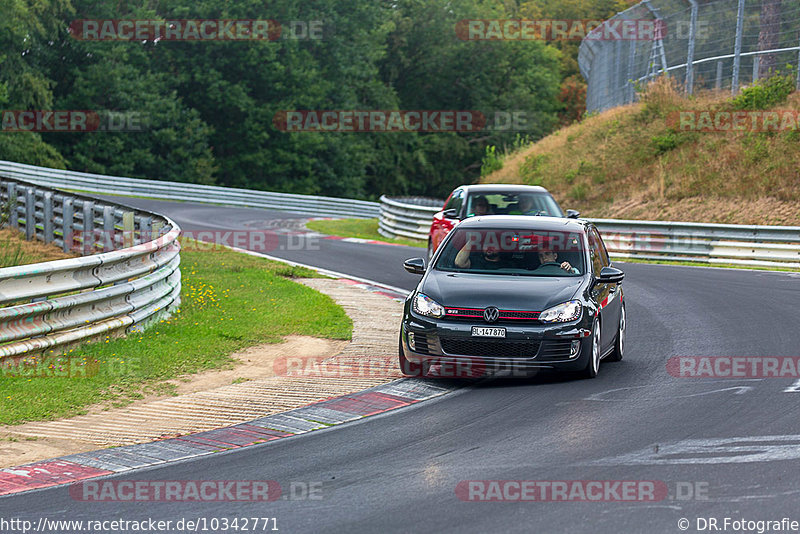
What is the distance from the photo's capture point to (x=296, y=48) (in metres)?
66.1

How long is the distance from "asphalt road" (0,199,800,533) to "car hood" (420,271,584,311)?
796 mm

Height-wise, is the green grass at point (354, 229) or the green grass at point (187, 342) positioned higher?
the green grass at point (187, 342)

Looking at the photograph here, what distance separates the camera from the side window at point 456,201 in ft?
59.2

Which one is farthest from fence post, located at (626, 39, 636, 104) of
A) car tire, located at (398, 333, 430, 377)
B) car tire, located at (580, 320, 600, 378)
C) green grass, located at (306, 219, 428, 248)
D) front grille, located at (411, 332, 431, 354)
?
front grille, located at (411, 332, 431, 354)

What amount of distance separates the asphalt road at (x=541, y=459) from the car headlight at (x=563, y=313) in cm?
64

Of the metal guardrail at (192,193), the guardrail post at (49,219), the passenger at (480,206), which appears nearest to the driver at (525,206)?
the passenger at (480,206)

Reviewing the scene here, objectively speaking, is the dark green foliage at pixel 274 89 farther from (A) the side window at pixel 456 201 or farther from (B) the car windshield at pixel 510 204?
(B) the car windshield at pixel 510 204

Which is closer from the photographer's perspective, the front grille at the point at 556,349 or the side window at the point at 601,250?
the front grille at the point at 556,349

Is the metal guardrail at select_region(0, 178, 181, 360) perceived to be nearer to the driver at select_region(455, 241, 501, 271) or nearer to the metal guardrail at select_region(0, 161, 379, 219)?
the driver at select_region(455, 241, 501, 271)

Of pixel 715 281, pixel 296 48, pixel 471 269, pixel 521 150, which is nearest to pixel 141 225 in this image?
→ pixel 471 269

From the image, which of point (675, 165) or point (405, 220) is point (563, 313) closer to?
point (405, 220)

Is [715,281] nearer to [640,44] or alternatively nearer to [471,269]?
[471,269]

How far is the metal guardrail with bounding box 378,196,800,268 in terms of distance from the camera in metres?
22.4

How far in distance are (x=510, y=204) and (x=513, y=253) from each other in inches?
268
